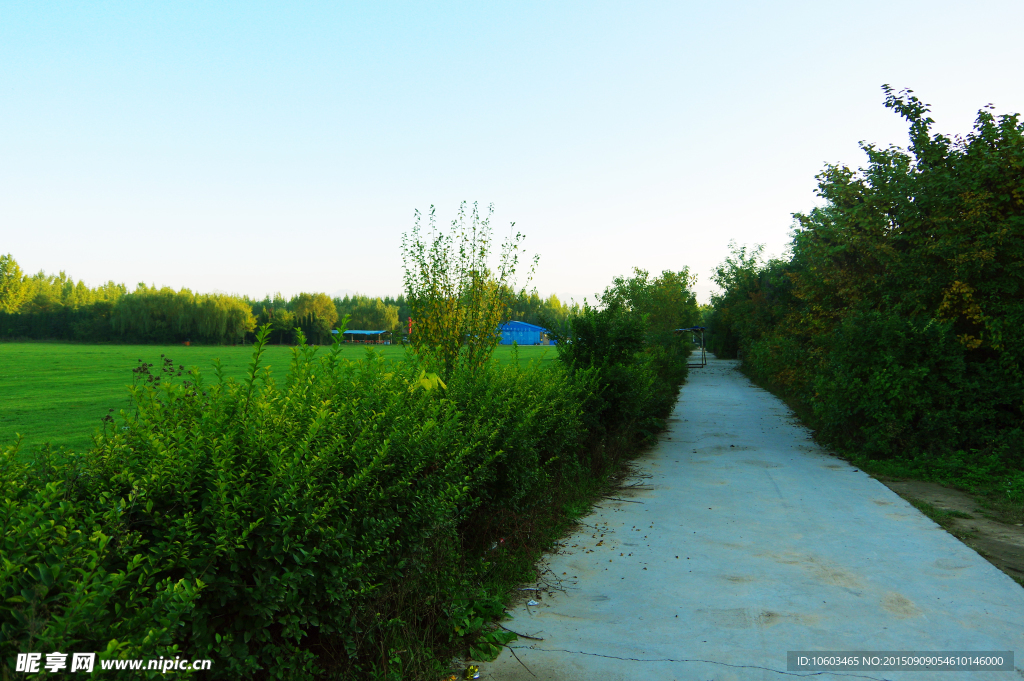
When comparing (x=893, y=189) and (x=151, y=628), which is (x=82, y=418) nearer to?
(x=151, y=628)

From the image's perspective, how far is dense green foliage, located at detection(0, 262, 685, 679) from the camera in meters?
1.89

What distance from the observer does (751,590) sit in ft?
14.8

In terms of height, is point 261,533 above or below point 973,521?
above

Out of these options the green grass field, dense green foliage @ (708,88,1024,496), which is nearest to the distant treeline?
the green grass field

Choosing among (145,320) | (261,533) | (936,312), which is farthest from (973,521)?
(145,320)

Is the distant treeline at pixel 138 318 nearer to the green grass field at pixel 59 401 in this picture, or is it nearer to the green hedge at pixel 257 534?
the green grass field at pixel 59 401

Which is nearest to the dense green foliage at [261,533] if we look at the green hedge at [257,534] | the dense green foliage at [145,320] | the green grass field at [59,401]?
the green hedge at [257,534]

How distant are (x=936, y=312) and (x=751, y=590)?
7461 millimetres

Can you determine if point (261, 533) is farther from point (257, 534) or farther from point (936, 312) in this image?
point (936, 312)

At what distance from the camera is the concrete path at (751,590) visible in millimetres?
3588

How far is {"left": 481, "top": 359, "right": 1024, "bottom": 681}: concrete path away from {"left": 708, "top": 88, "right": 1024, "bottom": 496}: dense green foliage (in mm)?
2028

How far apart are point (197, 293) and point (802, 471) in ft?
388

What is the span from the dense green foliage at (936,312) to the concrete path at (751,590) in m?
2.03

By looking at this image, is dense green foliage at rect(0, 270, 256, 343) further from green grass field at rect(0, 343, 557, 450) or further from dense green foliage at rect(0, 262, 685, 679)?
dense green foliage at rect(0, 262, 685, 679)
